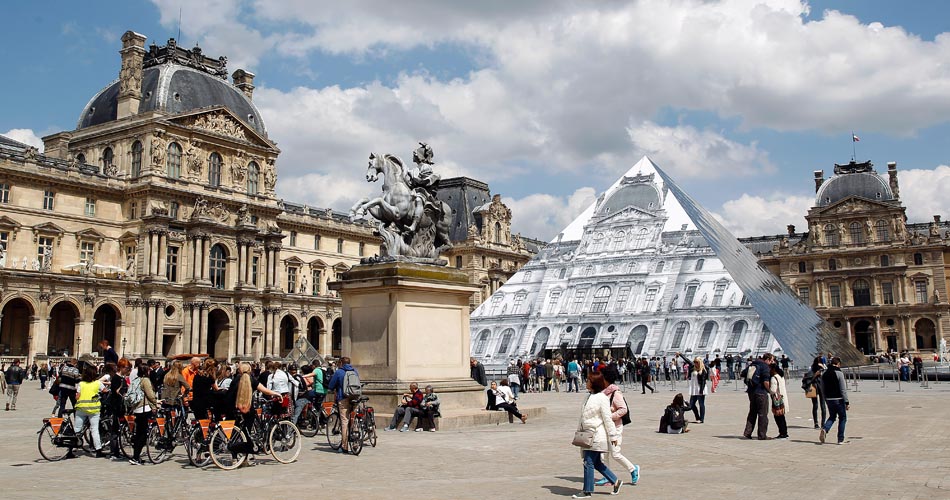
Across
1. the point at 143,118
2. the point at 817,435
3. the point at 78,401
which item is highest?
the point at 143,118

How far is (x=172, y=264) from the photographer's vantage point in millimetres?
46188

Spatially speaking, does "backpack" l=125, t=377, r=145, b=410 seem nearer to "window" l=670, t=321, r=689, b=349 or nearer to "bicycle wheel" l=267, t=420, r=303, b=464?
"bicycle wheel" l=267, t=420, r=303, b=464

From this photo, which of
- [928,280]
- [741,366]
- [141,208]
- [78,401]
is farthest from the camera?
[928,280]

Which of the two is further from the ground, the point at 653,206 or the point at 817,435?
the point at 653,206

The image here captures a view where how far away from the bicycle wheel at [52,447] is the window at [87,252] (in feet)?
116

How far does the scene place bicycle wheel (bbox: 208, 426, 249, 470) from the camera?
944 cm

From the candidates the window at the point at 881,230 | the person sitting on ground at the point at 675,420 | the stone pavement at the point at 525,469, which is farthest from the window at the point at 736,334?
the window at the point at 881,230

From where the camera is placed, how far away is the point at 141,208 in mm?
45594

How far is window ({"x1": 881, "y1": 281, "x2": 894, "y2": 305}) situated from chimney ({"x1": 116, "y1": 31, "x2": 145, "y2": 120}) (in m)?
58.2

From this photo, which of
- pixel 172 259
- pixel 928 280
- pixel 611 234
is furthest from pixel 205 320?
pixel 928 280

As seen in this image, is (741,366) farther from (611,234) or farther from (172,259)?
(172,259)

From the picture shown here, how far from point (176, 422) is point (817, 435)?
31.2 feet

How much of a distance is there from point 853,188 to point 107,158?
59.5 metres

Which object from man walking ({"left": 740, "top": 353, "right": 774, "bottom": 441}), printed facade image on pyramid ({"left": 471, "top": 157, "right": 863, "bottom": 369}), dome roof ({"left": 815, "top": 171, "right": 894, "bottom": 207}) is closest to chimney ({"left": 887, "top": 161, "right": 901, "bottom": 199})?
dome roof ({"left": 815, "top": 171, "right": 894, "bottom": 207})
